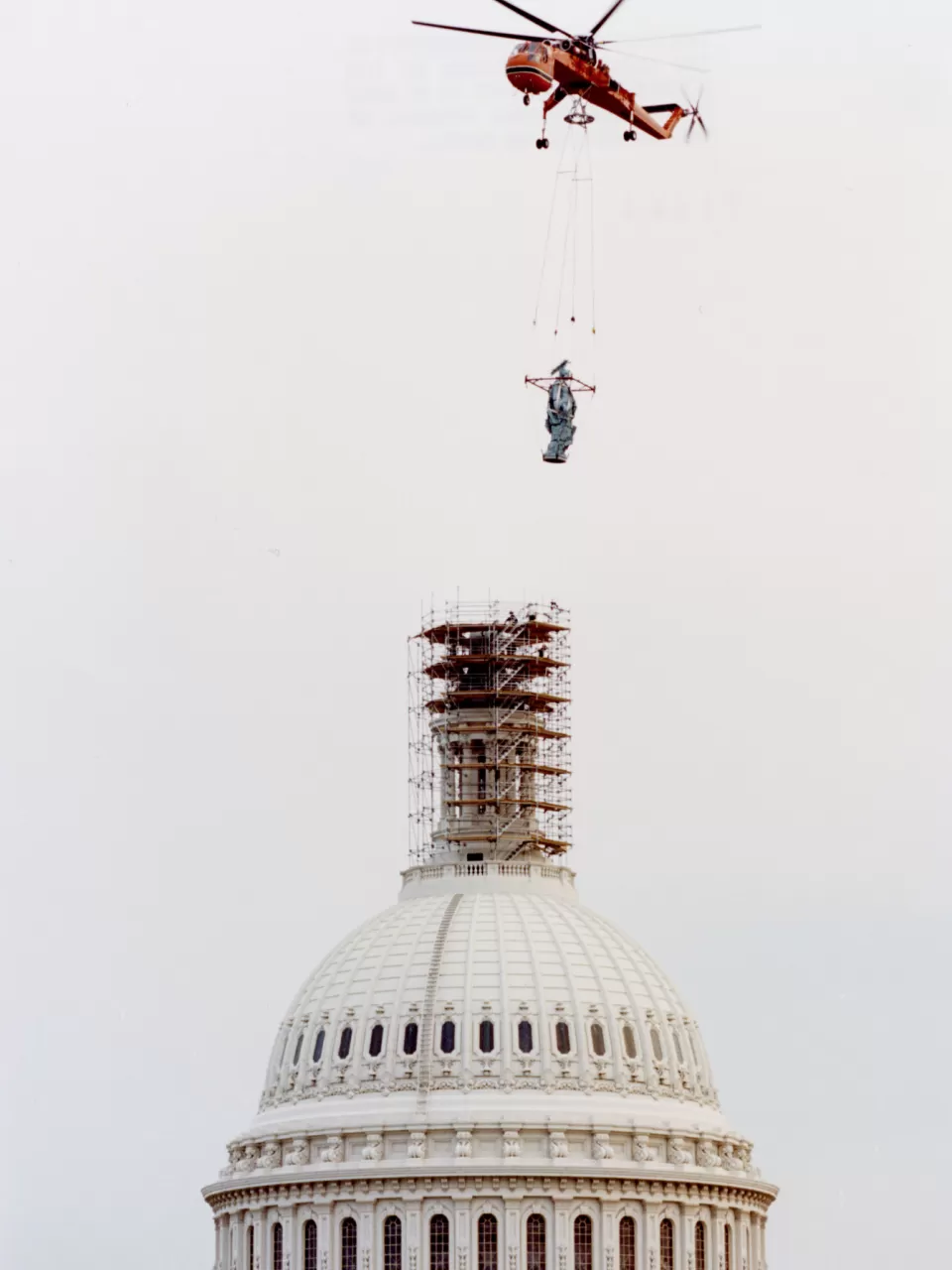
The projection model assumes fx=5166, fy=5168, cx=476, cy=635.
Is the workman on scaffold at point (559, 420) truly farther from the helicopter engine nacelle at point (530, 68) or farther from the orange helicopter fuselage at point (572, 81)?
the helicopter engine nacelle at point (530, 68)

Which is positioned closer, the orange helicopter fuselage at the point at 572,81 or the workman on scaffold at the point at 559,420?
the orange helicopter fuselage at the point at 572,81

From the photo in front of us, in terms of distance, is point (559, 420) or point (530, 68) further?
point (559, 420)

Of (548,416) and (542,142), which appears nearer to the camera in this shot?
(542,142)

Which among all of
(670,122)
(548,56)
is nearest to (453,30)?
(548,56)

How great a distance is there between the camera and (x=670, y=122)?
191 m

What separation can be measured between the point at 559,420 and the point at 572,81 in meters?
21.2

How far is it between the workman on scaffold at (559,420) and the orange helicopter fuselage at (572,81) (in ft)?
39.8

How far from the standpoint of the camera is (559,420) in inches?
7697

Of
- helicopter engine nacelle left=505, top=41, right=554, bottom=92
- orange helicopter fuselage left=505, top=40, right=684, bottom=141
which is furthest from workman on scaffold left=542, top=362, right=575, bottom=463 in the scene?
helicopter engine nacelle left=505, top=41, right=554, bottom=92

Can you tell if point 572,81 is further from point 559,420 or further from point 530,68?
point 559,420

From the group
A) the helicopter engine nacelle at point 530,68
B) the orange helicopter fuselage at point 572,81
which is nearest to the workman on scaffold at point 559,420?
the orange helicopter fuselage at point 572,81

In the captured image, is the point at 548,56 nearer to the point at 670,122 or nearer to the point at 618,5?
the point at 618,5

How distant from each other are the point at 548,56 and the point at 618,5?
6.35m

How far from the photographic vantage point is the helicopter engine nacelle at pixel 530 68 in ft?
565
